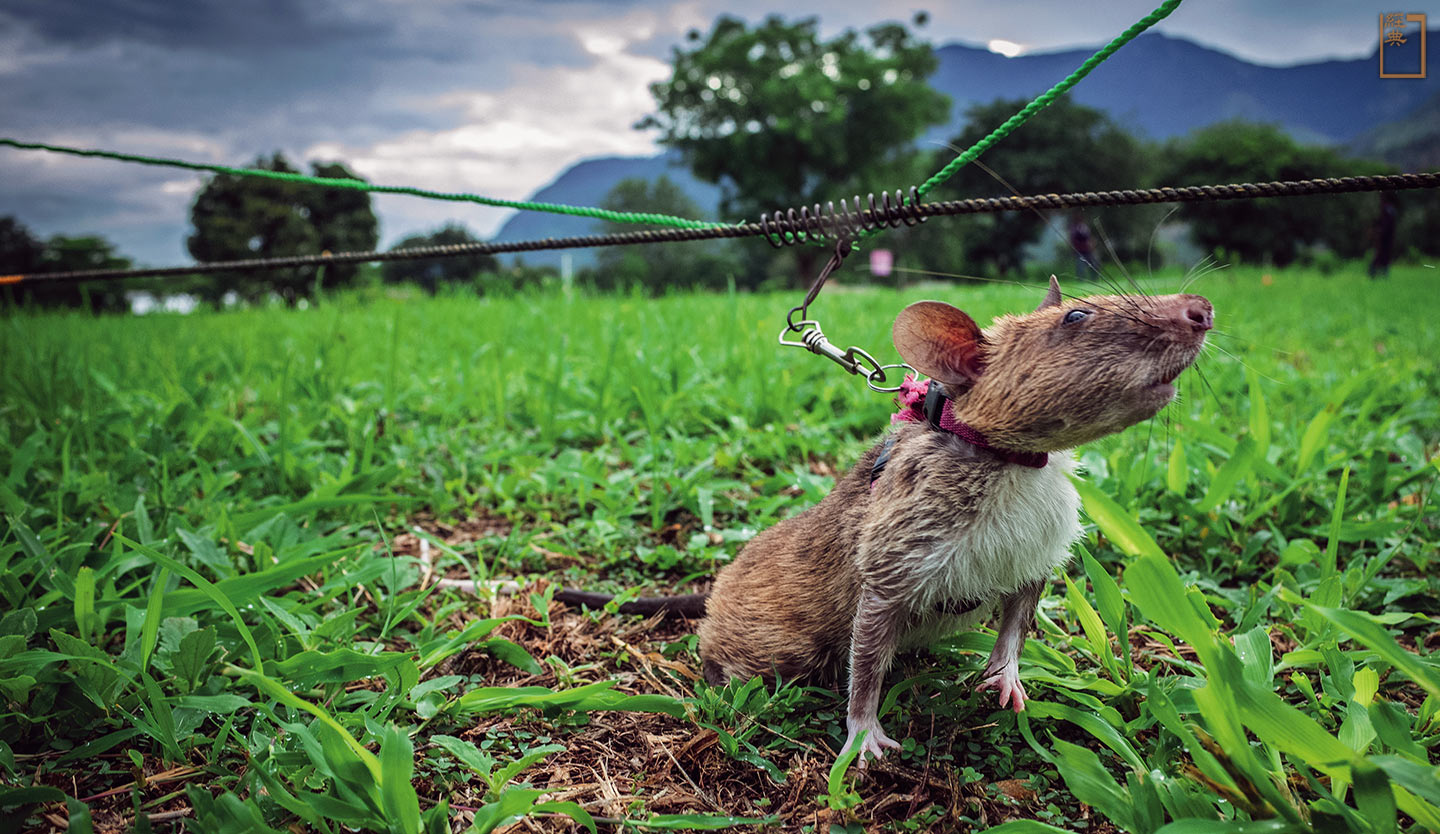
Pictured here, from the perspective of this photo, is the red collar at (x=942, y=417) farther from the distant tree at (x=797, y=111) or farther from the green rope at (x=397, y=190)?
the distant tree at (x=797, y=111)

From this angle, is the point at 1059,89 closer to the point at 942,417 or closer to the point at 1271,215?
the point at 942,417

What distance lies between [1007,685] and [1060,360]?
82 cm

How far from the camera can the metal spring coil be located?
180 cm

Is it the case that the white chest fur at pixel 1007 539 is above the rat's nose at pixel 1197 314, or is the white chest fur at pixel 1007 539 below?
below

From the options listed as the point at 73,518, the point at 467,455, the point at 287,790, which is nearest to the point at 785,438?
the point at 467,455

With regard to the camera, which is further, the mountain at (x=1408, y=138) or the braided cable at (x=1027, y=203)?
the mountain at (x=1408, y=138)

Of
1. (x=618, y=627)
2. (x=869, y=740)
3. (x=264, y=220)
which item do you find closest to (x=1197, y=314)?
(x=869, y=740)

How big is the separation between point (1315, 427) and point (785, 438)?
2.09 metres

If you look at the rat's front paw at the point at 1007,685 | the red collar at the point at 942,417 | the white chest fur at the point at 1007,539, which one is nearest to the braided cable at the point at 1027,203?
the red collar at the point at 942,417

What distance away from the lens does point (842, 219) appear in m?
1.84

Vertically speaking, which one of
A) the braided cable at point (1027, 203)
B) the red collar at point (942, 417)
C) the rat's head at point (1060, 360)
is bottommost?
the red collar at point (942, 417)

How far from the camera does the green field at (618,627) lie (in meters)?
1.53

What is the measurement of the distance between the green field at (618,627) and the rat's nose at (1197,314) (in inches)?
11.9

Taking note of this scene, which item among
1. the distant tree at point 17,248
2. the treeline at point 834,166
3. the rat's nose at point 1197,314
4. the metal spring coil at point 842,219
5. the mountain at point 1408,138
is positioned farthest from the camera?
the treeline at point 834,166
